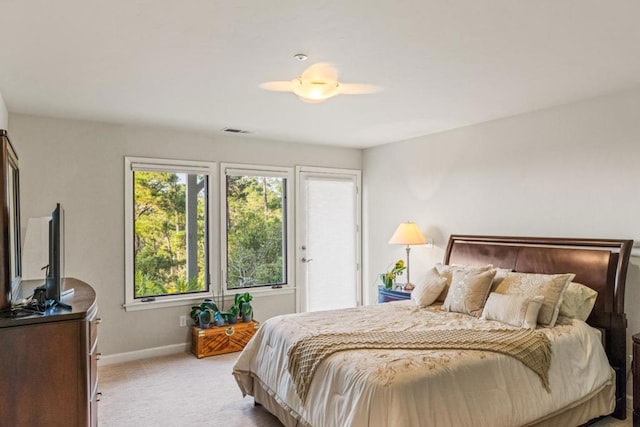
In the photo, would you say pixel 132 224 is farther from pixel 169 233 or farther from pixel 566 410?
pixel 566 410

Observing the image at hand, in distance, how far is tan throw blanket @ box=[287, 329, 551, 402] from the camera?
104 inches

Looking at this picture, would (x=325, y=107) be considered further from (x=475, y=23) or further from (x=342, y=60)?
(x=475, y=23)

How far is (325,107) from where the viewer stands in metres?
3.91

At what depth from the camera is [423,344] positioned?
2.69 meters

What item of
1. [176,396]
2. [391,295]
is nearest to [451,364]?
[176,396]

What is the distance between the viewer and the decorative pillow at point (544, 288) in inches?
125

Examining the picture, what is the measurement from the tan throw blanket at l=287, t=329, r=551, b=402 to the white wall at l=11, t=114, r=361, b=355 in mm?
2487

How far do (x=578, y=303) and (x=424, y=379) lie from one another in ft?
5.67

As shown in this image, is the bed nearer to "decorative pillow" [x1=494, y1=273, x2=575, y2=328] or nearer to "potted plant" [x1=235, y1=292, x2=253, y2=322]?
"decorative pillow" [x1=494, y1=273, x2=575, y2=328]

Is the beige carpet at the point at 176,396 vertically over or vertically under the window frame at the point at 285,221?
under

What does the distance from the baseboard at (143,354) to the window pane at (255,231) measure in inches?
34.4

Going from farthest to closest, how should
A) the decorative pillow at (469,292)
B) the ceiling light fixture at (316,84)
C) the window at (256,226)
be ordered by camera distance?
the window at (256,226)
the decorative pillow at (469,292)
the ceiling light fixture at (316,84)

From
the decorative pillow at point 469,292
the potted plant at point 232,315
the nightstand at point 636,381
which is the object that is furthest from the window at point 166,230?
the nightstand at point 636,381

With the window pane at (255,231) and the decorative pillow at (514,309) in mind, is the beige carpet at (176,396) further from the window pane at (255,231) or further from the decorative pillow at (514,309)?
the window pane at (255,231)
